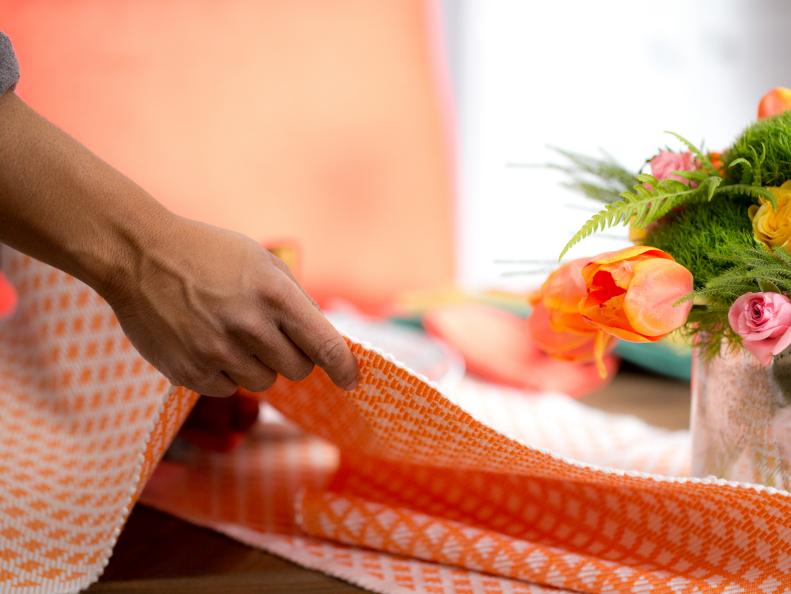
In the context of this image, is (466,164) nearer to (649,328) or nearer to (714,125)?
(714,125)

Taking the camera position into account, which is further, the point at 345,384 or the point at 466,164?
the point at 466,164

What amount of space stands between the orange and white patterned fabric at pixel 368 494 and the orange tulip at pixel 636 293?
91mm

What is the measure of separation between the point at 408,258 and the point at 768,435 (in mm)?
868

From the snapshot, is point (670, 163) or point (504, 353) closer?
point (670, 163)

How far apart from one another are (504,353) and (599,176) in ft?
1.70

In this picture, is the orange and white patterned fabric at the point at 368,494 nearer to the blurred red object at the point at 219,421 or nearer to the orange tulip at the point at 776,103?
the blurred red object at the point at 219,421

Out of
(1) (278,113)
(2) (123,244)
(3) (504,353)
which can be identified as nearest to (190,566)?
(2) (123,244)

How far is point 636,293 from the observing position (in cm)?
50

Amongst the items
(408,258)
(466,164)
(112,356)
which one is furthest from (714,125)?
(112,356)

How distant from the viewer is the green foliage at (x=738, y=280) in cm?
49

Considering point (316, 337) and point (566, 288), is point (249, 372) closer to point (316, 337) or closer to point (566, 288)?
point (316, 337)

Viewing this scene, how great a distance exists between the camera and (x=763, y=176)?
0.53 meters

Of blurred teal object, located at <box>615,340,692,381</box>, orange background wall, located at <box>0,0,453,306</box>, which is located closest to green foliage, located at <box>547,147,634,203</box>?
blurred teal object, located at <box>615,340,692,381</box>

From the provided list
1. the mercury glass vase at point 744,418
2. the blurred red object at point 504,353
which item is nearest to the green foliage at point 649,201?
the mercury glass vase at point 744,418
